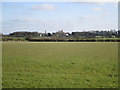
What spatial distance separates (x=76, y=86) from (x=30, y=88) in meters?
2.01

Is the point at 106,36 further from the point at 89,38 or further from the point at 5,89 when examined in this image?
the point at 5,89

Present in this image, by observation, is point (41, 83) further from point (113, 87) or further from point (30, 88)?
point (113, 87)

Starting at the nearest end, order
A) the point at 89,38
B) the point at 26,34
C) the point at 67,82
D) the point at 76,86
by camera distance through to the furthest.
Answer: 1. the point at 76,86
2. the point at 67,82
3. the point at 89,38
4. the point at 26,34

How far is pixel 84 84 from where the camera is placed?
9.51 m

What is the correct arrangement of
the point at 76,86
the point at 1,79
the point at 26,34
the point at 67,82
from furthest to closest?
the point at 26,34
the point at 1,79
the point at 67,82
the point at 76,86

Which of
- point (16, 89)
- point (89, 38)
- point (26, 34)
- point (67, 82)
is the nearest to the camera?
point (16, 89)

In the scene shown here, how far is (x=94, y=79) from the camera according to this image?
10750mm

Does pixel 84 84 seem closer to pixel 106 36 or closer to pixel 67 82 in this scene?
pixel 67 82

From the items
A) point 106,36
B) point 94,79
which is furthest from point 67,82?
point 106,36

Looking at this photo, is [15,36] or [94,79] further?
[15,36]

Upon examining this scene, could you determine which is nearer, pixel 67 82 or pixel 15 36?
pixel 67 82

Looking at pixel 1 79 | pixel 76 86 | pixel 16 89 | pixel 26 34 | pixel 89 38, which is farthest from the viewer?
pixel 26 34

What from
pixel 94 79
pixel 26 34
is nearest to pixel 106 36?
pixel 26 34

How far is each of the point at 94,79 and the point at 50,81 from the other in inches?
91.5
